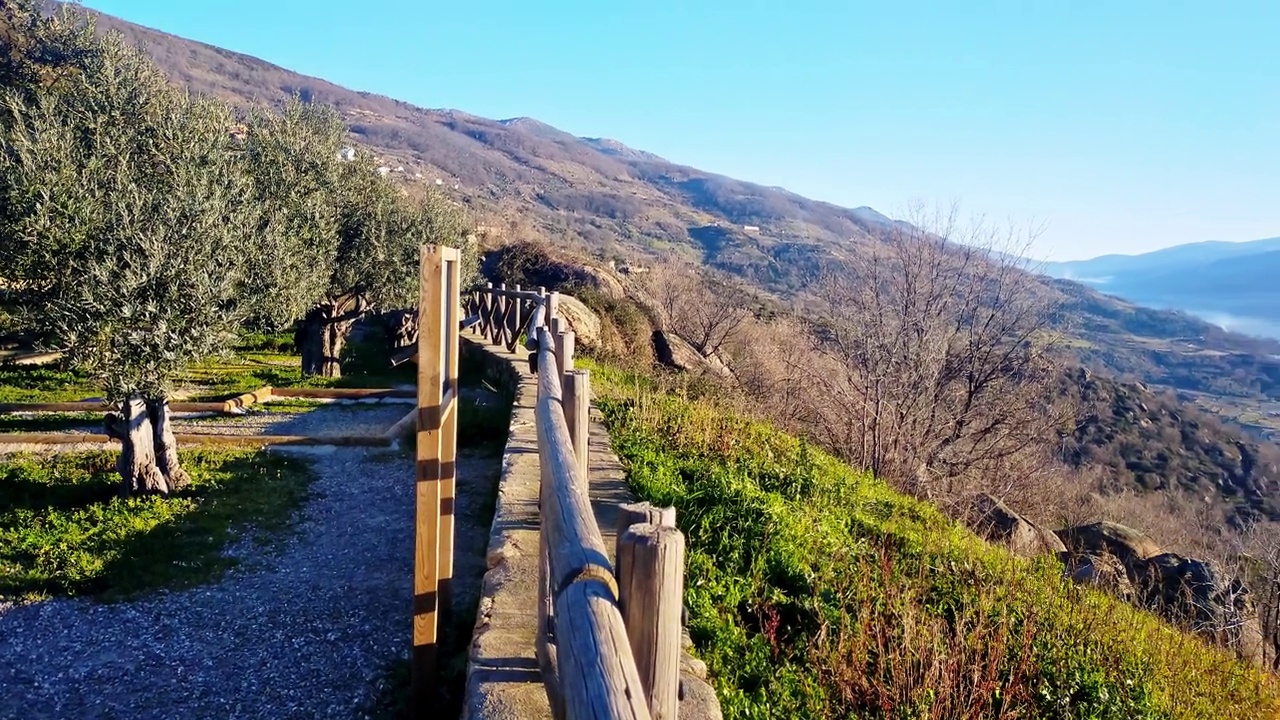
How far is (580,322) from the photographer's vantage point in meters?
16.2

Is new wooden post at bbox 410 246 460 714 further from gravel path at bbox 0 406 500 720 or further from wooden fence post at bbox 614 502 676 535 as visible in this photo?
wooden fence post at bbox 614 502 676 535

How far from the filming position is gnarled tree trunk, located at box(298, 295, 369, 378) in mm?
16016

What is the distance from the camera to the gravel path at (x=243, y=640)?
4898 mm

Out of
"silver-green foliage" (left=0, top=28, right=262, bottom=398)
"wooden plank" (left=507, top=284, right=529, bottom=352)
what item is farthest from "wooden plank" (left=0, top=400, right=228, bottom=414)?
"wooden plank" (left=507, top=284, right=529, bottom=352)

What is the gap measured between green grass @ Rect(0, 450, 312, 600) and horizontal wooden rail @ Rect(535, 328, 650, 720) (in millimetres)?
5824

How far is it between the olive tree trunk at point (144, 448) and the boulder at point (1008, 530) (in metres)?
9.40

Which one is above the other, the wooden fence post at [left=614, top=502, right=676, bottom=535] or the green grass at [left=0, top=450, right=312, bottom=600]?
the wooden fence post at [left=614, top=502, right=676, bottom=535]

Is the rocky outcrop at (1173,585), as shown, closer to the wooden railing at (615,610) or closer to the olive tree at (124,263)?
the wooden railing at (615,610)

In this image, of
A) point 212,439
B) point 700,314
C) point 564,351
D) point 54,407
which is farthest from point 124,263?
point 700,314

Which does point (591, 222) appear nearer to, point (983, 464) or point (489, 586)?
point (983, 464)

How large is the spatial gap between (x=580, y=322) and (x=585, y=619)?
48.6 ft

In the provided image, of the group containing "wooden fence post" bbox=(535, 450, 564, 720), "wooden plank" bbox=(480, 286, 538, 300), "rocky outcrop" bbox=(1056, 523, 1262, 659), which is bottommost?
"rocky outcrop" bbox=(1056, 523, 1262, 659)

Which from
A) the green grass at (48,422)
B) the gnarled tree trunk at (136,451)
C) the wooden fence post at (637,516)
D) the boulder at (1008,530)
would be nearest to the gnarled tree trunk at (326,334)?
the green grass at (48,422)

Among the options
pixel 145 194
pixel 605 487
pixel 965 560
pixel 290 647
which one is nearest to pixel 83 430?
pixel 145 194
